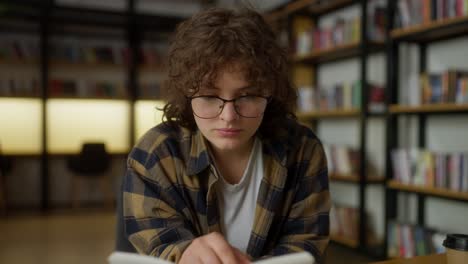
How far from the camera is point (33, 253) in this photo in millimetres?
3559

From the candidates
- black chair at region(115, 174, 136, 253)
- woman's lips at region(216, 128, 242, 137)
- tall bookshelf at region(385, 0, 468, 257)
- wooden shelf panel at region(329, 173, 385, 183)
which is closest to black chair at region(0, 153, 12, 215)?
wooden shelf panel at region(329, 173, 385, 183)

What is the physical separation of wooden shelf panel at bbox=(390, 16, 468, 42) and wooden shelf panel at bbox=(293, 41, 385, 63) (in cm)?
41

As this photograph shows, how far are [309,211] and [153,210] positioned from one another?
39 centimetres

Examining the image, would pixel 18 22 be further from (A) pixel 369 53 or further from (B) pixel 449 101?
(B) pixel 449 101

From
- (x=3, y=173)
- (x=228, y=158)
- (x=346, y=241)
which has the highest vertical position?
(x=228, y=158)

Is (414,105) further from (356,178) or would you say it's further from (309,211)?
(309,211)

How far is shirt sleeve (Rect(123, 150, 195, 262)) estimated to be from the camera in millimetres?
939

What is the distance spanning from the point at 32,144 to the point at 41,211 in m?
0.95

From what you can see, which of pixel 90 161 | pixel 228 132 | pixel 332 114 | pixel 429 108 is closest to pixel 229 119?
pixel 228 132

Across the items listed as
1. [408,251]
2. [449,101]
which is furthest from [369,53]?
→ [408,251]

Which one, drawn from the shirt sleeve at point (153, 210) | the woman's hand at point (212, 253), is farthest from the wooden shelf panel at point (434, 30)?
the woman's hand at point (212, 253)

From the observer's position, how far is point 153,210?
0.98m

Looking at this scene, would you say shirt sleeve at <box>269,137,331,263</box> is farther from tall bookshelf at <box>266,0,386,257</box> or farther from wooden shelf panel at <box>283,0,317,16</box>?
wooden shelf panel at <box>283,0,317,16</box>

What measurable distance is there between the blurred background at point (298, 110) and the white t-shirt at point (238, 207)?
359 mm
